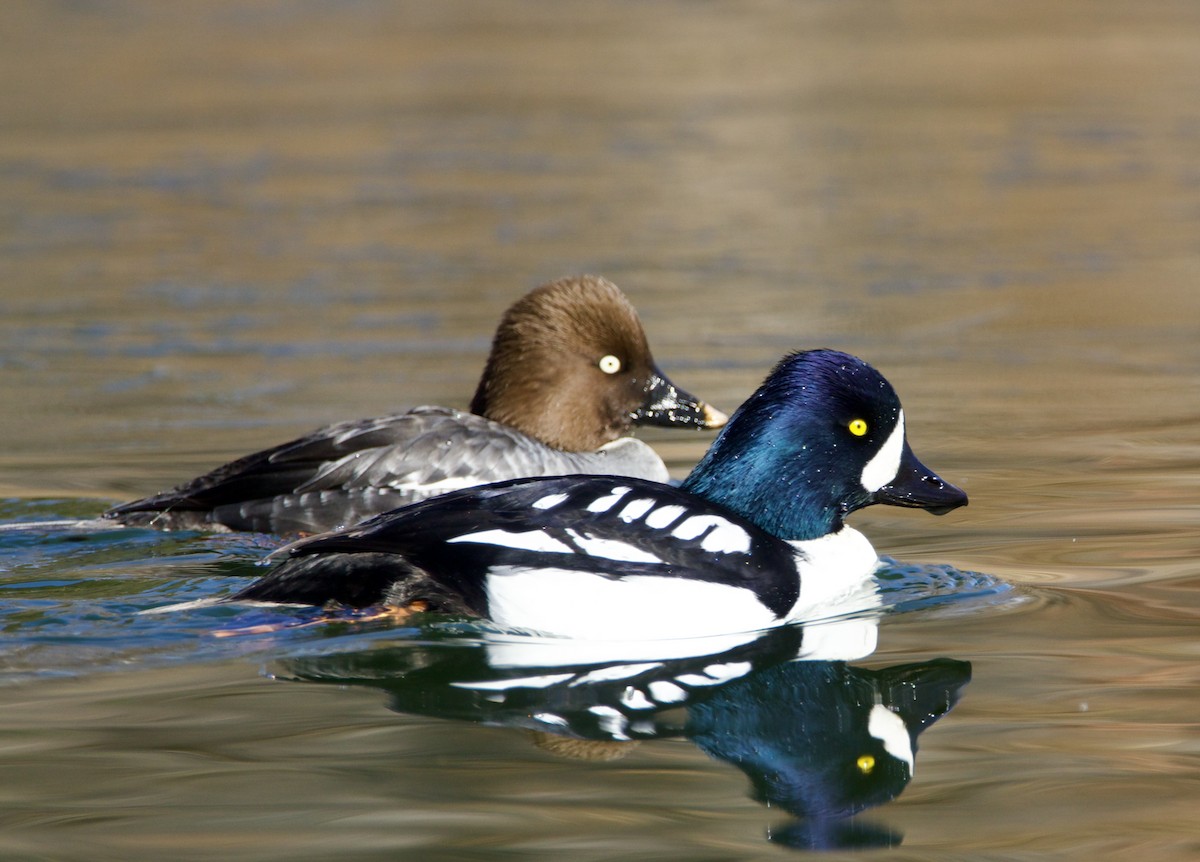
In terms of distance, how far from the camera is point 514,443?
7.31 meters

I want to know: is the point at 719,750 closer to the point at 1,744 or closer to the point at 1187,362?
the point at 1,744

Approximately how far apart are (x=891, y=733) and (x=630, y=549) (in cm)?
108

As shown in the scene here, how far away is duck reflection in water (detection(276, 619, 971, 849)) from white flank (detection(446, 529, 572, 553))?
301mm

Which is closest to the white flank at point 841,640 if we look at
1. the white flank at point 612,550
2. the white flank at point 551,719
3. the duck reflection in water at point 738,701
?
the duck reflection in water at point 738,701

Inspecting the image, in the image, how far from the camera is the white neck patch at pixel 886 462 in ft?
19.5

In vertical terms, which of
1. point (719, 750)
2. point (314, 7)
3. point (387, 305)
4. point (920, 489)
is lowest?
point (719, 750)

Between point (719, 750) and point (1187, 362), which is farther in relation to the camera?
point (1187, 362)

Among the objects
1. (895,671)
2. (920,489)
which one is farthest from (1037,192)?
(895,671)

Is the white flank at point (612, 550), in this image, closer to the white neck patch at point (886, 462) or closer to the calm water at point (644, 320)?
the calm water at point (644, 320)

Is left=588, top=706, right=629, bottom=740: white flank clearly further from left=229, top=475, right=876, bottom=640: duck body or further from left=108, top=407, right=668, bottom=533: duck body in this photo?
left=108, top=407, right=668, bottom=533: duck body

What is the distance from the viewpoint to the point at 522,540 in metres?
5.42

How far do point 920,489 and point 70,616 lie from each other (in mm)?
2965

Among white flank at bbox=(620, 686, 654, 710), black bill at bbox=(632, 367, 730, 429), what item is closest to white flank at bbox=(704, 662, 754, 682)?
white flank at bbox=(620, 686, 654, 710)

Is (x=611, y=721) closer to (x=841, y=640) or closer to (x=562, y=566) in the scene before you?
(x=562, y=566)
